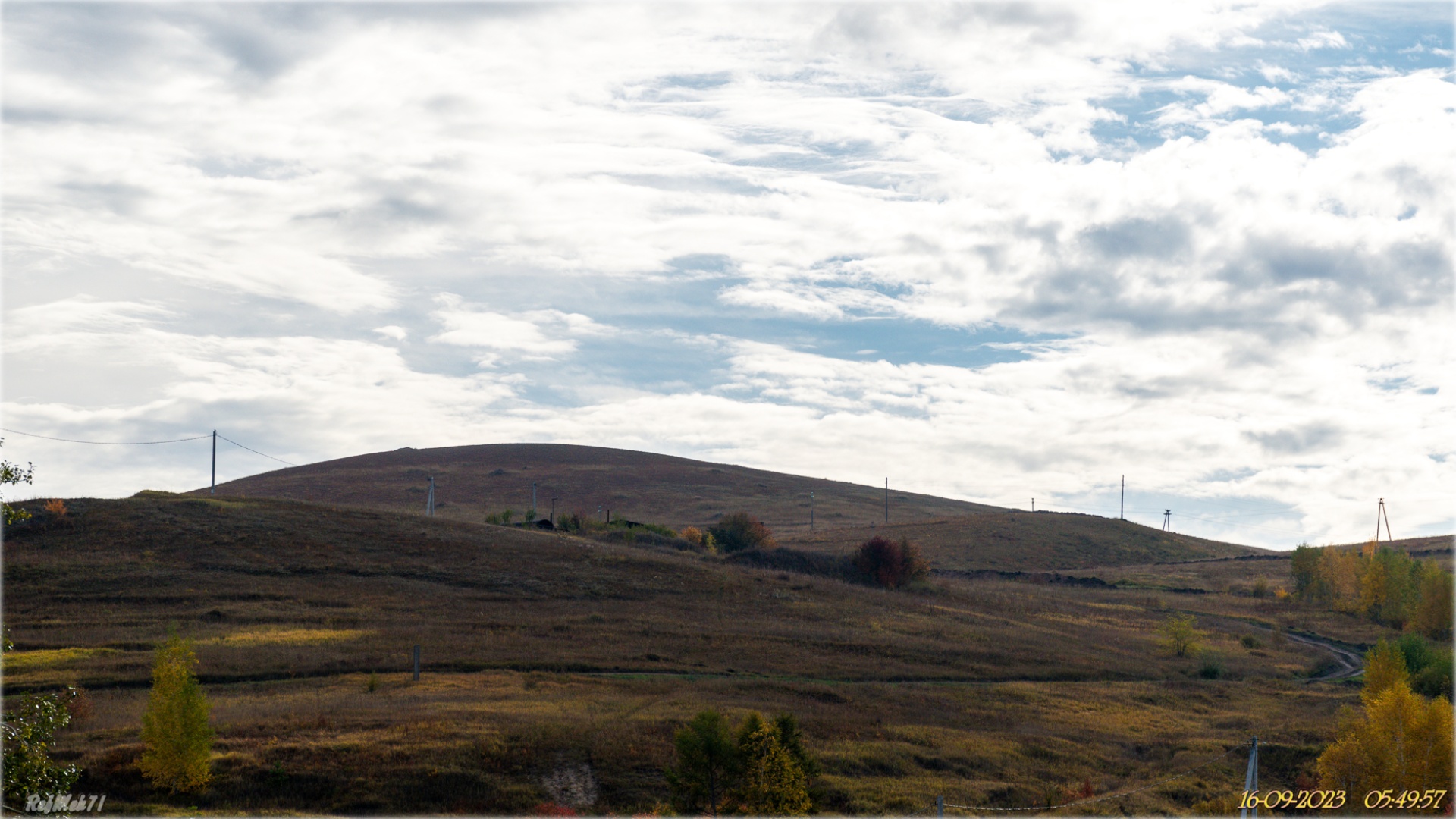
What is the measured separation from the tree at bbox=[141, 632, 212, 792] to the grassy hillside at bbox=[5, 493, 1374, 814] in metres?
0.56

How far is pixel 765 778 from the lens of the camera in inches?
990

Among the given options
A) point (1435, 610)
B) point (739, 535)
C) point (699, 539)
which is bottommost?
point (1435, 610)

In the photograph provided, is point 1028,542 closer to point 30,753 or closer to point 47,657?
point 47,657

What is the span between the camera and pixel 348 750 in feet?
95.8

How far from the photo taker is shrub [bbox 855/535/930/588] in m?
83.2

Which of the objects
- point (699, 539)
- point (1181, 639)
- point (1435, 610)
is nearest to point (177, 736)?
point (1181, 639)

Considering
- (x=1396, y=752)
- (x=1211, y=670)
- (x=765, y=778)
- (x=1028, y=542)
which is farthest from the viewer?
(x=1028, y=542)

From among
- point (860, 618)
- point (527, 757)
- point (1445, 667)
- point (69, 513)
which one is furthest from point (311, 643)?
point (1445, 667)

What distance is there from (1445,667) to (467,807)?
49.4 metres

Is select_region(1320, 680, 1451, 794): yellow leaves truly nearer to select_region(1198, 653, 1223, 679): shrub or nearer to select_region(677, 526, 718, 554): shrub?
select_region(1198, 653, 1223, 679): shrub

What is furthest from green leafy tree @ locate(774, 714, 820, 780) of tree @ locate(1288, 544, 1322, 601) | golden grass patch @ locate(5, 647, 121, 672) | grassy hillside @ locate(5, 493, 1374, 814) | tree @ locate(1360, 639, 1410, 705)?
tree @ locate(1288, 544, 1322, 601)

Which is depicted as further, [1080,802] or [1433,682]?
[1433,682]

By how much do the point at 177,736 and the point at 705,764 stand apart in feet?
44.3

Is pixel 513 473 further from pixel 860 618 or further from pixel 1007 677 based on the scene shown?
pixel 1007 677
